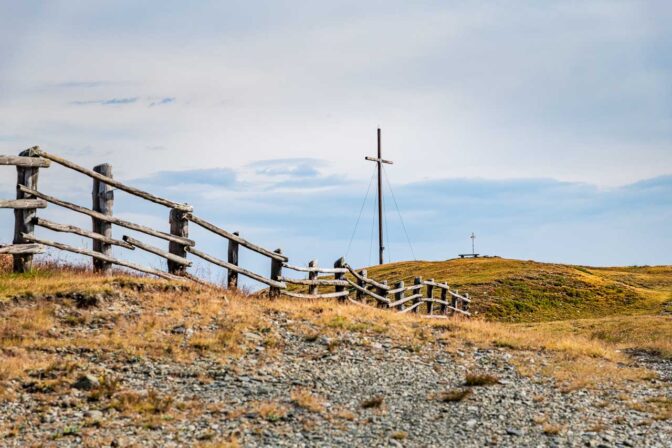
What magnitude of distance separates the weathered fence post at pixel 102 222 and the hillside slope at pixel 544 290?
26666mm

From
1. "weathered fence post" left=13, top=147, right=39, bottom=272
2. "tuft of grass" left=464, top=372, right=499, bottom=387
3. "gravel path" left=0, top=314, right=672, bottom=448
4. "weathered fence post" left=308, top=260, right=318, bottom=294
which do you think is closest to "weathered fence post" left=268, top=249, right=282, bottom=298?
"weathered fence post" left=308, top=260, right=318, bottom=294

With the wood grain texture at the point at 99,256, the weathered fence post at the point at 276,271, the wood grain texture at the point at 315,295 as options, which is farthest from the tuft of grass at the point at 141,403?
the wood grain texture at the point at 315,295

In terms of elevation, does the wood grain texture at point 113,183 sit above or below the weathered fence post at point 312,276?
above

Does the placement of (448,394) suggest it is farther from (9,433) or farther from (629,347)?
(629,347)

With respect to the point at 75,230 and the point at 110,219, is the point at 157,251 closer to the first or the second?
the point at 110,219

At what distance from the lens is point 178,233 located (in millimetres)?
20828

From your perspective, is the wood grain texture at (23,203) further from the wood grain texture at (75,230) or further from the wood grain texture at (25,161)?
the wood grain texture at (25,161)

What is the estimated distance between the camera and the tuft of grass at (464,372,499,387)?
1491cm

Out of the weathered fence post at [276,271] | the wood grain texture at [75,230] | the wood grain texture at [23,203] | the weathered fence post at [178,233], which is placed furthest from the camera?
the weathered fence post at [276,271]

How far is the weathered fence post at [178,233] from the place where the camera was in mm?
20656

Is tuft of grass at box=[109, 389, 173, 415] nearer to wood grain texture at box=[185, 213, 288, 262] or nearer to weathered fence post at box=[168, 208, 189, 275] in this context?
weathered fence post at box=[168, 208, 189, 275]

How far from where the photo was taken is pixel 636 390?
640 inches

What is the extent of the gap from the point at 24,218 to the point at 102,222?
1.99 meters

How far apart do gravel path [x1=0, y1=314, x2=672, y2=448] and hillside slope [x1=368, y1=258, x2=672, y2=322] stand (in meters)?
26.8
